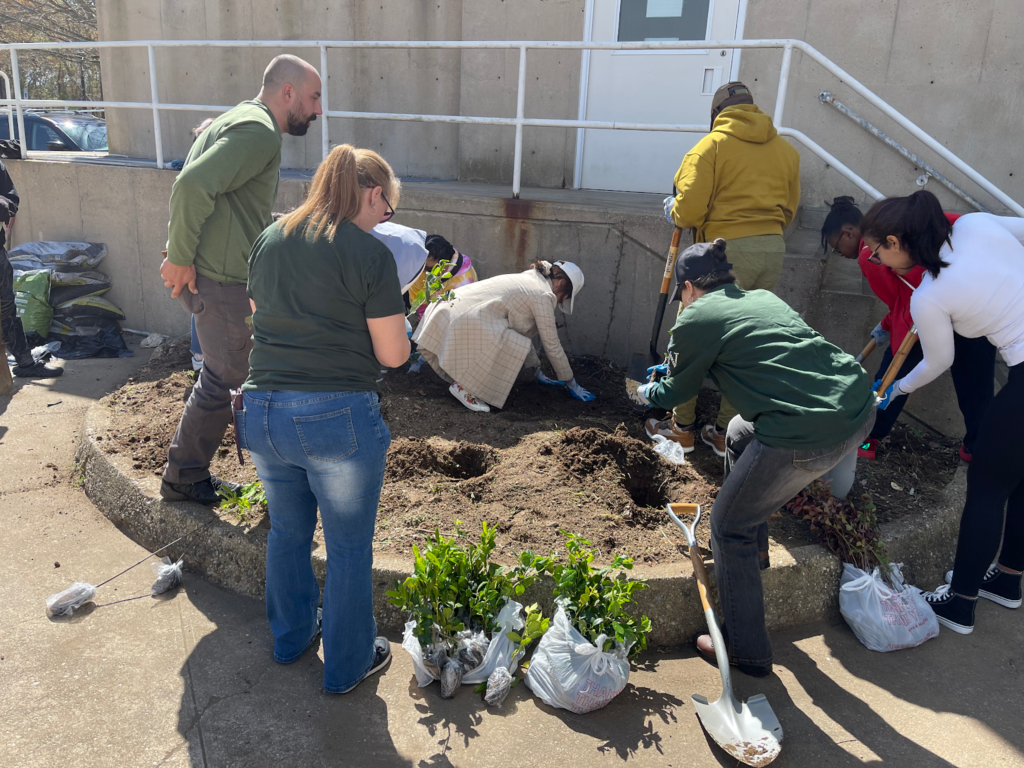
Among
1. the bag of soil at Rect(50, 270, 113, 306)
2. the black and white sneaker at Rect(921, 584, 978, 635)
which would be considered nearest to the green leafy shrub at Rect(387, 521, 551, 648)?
the black and white sneaker at Rect(921, 584, 978, 635)

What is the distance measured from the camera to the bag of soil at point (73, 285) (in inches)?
262

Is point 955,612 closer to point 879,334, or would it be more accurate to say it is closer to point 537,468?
point 879,334

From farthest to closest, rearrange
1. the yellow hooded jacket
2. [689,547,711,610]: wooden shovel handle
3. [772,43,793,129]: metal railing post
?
[772,43,793,129]: metal railing post
the yellow hooded jacket
[689,547,711,610]: wooden shovel handle

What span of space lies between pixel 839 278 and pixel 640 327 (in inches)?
53.3

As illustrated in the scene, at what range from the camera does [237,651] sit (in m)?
2.96

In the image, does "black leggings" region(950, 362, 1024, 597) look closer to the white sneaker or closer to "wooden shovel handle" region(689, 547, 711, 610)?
"wooden shovel handle" region(689, 547, 711, 610)

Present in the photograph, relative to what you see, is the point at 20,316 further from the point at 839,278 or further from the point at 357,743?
the point at 839,278

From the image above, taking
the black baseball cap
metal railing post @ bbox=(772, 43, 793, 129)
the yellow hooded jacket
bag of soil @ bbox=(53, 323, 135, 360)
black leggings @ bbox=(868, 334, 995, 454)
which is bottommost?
bag of soil @ bbox=(53, 323, 135, 360)

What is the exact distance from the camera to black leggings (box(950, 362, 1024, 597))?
3.10 metres

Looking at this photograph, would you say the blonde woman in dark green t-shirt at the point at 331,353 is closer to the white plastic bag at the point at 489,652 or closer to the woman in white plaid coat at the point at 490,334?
the white plastic bag at the point at 489,652

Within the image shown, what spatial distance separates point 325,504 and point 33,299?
17.6 feet

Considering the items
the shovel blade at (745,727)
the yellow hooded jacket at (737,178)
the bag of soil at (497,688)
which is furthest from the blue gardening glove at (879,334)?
the bag of soil at (497,688)

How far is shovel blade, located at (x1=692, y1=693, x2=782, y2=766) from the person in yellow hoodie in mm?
1823

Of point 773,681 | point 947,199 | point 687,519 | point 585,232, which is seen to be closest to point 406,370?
point 585,232
